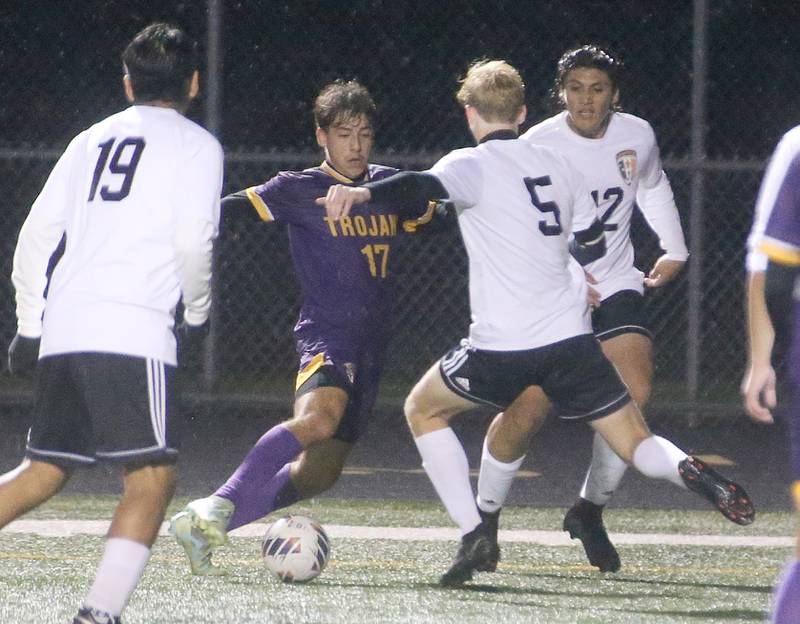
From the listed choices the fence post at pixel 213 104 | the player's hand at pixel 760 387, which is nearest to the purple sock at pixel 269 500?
the player's hand at pixel 760 387

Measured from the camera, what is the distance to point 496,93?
5680 mm


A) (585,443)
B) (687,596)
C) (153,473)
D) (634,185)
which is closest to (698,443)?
(585,443)

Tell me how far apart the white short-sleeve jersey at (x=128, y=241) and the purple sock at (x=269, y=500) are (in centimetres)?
146

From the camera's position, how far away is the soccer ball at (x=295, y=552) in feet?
18.7

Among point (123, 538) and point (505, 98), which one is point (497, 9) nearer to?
point (505, 98)

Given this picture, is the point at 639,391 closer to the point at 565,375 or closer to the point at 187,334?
the point at 565,375

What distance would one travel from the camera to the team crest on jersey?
6.62 metres

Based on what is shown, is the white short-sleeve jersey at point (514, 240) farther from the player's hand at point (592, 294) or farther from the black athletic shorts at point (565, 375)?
the player's hand at point (592, 294)

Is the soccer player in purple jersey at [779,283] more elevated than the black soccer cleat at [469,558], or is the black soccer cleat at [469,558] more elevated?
the soccer player in purple jersey at [779,283]

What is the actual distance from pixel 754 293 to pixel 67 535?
3923 millimetres

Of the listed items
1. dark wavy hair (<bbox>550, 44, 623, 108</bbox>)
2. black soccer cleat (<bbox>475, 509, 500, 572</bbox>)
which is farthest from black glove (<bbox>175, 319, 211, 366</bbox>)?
dark wavy hair (<bbox>550, 44, 623, 108</bbox>)

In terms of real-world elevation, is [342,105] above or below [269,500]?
above

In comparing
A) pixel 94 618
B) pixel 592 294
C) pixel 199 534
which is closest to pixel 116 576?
pixel 94 618

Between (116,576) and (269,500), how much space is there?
1605 mm
